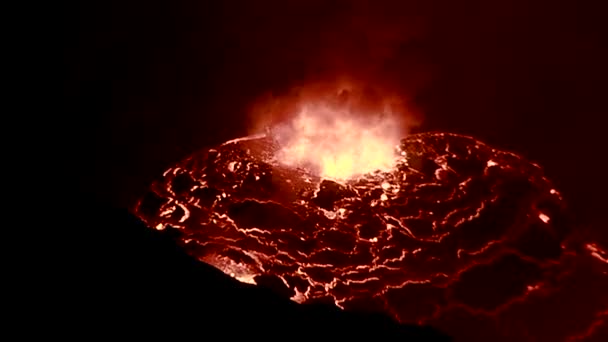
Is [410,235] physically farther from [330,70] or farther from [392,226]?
[330,70]

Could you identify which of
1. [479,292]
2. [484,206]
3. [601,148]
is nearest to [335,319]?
[479,292]

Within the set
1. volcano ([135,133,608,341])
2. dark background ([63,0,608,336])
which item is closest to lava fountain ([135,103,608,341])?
volcano ([135,133,608,341])

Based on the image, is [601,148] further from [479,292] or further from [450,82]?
[479,292]

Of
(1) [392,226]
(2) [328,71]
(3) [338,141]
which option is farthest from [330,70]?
(1) [392,226]

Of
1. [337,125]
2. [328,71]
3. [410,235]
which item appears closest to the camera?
[410,235]

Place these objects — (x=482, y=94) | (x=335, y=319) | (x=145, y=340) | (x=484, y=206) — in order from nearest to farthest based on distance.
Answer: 1. (x=145, y=340)
2. (x=335, y=319)
3. (x=484, y=206)
4. (x=482, y=94)
